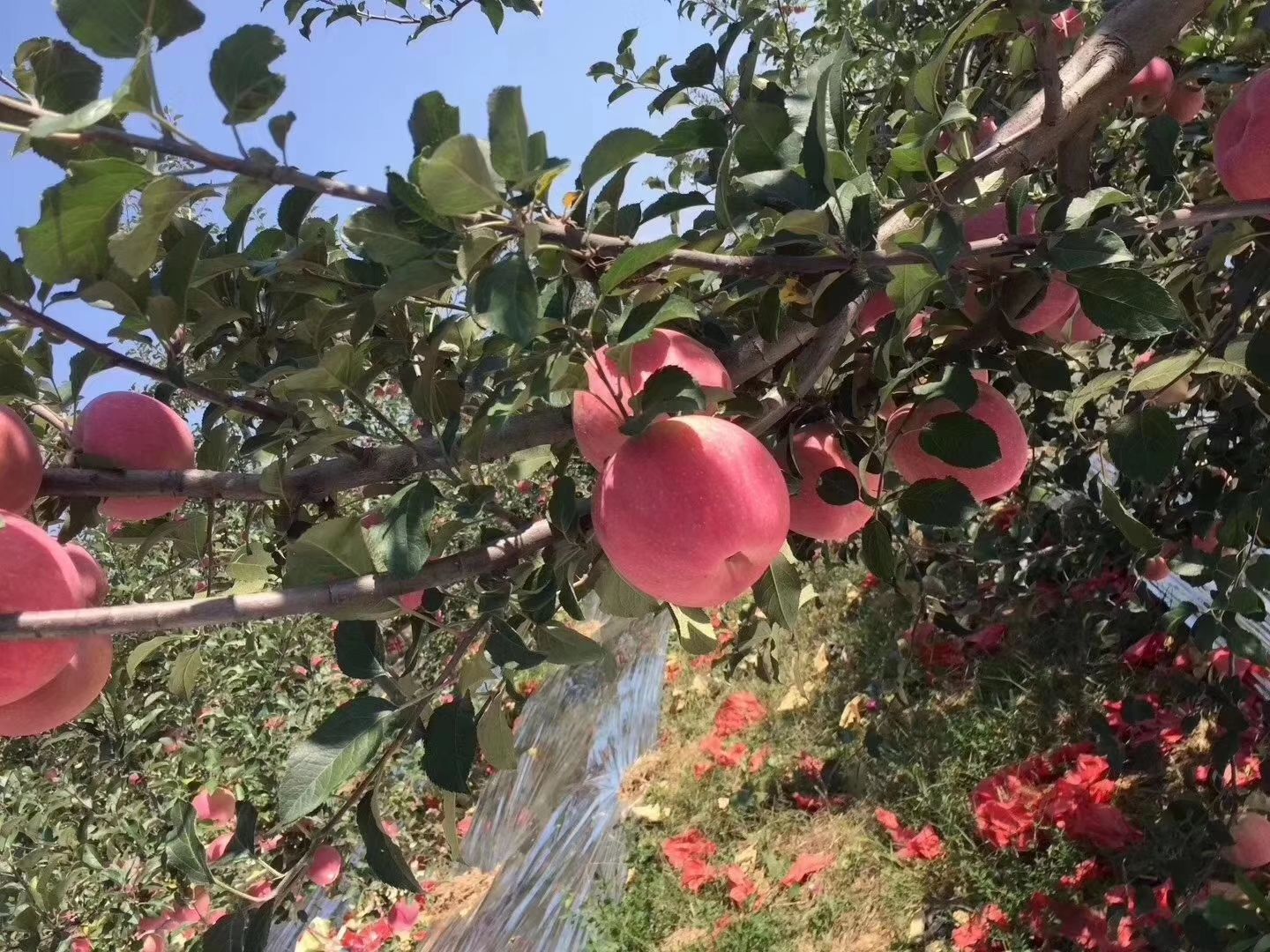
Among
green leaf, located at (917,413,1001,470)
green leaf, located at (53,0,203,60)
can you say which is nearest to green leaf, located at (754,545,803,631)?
green leaf, located at (917,413,1001,470)

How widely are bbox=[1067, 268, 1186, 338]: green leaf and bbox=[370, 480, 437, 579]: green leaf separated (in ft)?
1.54

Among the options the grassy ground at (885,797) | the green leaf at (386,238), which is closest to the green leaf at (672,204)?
the green leaf at (386,238)

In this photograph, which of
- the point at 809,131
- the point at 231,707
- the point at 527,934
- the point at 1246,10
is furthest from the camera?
the point at 231,707

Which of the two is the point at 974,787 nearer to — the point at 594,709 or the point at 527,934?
the point at 527,934

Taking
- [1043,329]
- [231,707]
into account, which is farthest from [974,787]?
[231,707]

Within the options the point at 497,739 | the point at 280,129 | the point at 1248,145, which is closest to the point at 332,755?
the point at 497,739

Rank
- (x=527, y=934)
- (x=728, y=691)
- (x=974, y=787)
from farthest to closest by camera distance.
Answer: (x=728, y=691) < (x=527, y=934) < (x=974, y=787)

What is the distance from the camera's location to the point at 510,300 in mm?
472

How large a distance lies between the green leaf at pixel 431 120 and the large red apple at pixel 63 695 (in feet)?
Result: 1.40

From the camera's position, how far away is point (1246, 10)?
120 cm

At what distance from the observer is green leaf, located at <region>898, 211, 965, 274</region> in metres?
0.53

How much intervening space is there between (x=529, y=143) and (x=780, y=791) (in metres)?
2.37

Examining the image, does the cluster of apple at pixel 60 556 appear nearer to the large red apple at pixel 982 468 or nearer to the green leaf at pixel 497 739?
the green leaf at pixel 497 739

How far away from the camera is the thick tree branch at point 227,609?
1.65 feet
